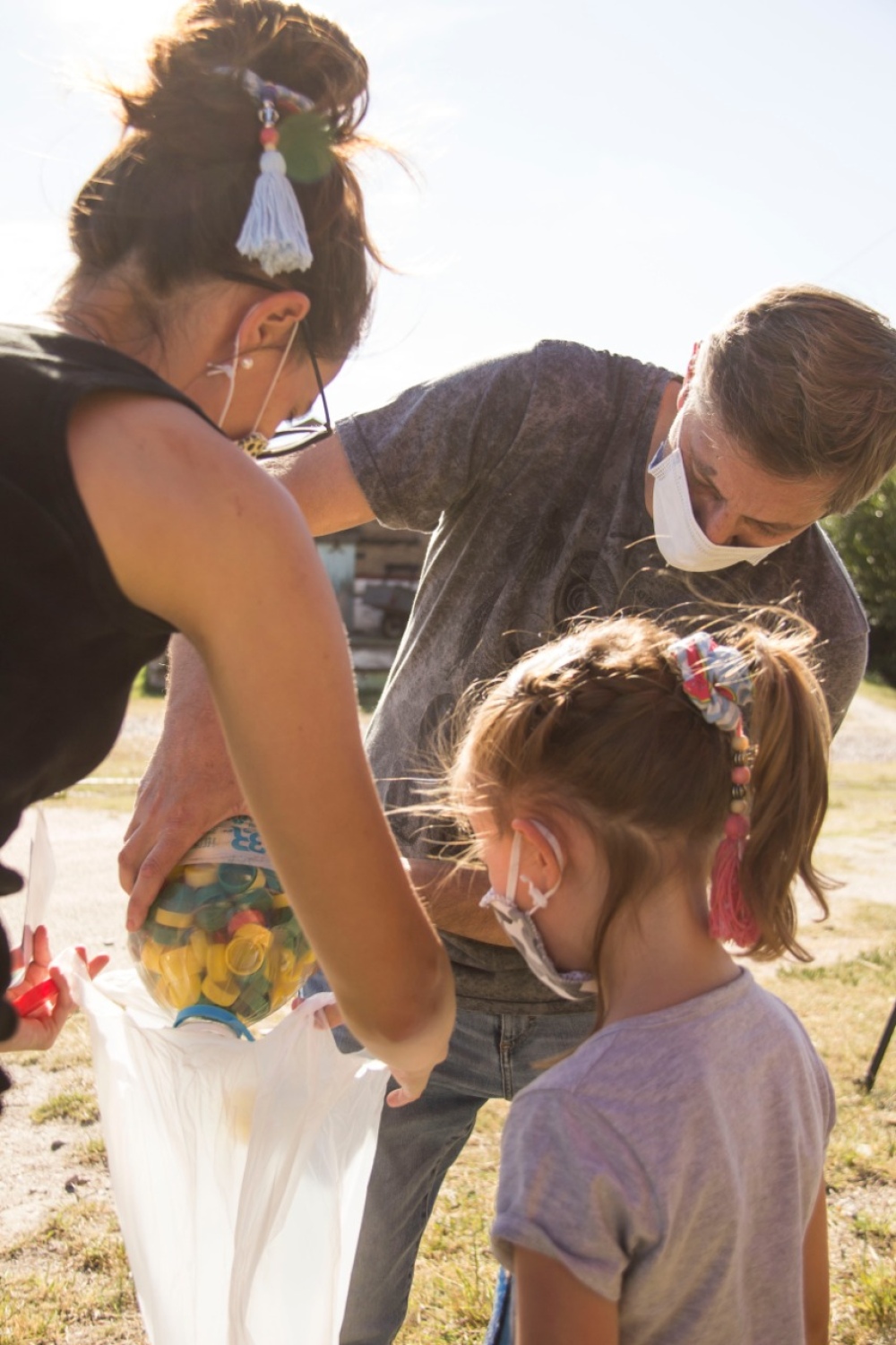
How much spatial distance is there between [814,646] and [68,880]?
4965 millimetres

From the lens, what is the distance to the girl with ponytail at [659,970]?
4.21 feet

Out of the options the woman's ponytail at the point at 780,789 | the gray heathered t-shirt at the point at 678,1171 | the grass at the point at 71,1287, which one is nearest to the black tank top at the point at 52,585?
the gray heathered t-shirt at the point at 678,1171

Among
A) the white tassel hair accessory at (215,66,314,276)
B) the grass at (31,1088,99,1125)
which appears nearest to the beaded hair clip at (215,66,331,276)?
the white tassel hair accessory at (215,66,314,276)

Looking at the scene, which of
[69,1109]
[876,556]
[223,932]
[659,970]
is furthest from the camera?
[876,556]

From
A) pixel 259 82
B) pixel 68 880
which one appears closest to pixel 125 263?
pixel 259 82

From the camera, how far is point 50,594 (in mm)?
1051

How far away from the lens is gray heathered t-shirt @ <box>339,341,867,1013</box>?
2.02 metres

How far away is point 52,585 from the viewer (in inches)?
41.3

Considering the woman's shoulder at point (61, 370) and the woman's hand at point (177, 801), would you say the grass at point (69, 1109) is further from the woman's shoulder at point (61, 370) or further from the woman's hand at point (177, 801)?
the woman's shoulder at point (61, 370)

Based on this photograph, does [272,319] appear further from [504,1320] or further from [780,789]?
[504,1320]

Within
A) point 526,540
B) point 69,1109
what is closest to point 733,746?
point 526,540

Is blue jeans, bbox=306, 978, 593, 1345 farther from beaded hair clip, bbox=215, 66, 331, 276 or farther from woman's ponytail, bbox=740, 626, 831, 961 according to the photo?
beaded hair clip, bbox=215, 66, 331, 276

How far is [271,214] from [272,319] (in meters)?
0.12

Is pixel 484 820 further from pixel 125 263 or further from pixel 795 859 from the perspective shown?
pixel 125 263
